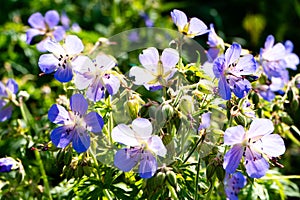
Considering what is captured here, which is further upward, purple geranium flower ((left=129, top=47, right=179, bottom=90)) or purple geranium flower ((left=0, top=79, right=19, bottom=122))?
purple geranium flower ((left=129, top=47, right=179, bottom=90))

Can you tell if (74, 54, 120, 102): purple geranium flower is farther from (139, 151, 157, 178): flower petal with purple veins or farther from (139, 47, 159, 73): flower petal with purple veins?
(139, 151, 157, 178): flower petal with purple veins

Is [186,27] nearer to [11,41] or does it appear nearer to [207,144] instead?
[207,144]

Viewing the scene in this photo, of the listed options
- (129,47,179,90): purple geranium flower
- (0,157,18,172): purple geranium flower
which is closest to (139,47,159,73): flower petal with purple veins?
(129,47,179,90): purple geranium flower

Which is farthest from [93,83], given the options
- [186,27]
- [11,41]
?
[11,41]

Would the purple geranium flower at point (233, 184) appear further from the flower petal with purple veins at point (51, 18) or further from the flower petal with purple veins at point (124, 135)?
the flower petal with purple veins at point (51, 18)

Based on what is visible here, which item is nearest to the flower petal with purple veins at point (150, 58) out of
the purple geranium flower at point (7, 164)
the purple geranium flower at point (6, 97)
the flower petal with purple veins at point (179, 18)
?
the flower petal with purple veins at point (179, 18)

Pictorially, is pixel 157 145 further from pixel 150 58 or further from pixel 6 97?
pixel 6 97
